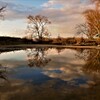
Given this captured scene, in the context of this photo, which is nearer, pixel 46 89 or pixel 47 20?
pixel 46 89

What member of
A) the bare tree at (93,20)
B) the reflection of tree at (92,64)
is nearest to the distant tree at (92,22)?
the bare tree at (93,20)

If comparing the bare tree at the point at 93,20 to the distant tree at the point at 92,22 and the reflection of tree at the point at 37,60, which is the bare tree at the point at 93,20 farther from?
the reflection of tree at the point at 37,60

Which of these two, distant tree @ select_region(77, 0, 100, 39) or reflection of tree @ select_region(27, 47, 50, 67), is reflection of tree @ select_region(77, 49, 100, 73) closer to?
reflection of tree @ select_region(27, 47, 50, 67)

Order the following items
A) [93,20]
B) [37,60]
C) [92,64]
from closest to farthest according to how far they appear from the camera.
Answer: [92,64], [37,60], [93,20]

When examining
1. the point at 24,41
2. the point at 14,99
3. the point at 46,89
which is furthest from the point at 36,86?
the point at 24,41

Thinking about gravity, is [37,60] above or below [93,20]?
below

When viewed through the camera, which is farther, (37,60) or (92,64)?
(37,60)

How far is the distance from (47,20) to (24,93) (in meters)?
59.9

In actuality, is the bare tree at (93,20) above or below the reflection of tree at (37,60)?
above

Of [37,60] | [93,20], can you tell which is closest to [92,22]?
[93,20]

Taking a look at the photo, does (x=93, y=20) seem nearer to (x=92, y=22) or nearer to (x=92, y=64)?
(x=92, y=22)

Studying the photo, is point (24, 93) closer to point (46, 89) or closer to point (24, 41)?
point (46, 89)

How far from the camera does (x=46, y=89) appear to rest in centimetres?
796

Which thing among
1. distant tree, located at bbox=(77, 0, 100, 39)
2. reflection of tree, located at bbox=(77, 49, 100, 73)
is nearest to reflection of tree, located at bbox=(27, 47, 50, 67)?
reflection of tree, located at bbox=(77, 49, 100, 73)
